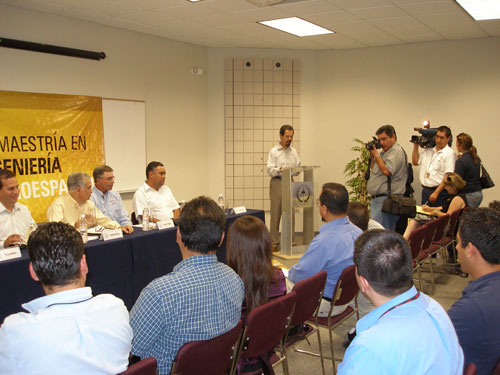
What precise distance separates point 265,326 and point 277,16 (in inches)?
153

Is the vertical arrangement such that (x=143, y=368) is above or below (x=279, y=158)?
below

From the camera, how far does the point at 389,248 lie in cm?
129

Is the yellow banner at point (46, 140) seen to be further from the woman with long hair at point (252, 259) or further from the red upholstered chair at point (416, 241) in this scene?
the red upholstered chair at point (416, 241)

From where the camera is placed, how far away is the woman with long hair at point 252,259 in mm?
2287

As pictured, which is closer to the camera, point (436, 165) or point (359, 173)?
point (436, 165)

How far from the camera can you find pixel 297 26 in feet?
18.6

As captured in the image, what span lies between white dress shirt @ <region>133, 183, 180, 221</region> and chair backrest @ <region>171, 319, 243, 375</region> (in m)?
2.86

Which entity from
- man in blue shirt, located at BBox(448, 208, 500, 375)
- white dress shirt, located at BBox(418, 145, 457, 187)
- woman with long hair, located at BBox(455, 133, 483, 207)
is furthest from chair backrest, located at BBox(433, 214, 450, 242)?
man in blue shirt, located at BBox(448, 208, 500, 375)

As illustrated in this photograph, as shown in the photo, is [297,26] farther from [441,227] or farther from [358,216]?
[358,216]

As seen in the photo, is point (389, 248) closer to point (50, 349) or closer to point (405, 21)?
point (50, 349)

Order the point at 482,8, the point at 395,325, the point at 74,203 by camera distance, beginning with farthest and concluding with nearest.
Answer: the point at 482,8, the point at 74,203, the point at 395,325

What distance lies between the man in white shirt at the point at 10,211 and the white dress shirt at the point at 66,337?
2.08 meters

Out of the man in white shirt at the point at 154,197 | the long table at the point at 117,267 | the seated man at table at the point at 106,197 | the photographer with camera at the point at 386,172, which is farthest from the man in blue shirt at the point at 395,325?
the photographer with camera at the point at 386,172

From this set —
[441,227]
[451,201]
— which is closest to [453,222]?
[451,201]
